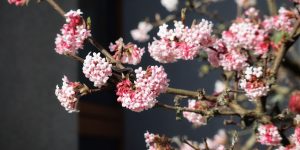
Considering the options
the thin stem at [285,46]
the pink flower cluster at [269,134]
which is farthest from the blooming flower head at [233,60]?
the pink flower cluster at [269,134]

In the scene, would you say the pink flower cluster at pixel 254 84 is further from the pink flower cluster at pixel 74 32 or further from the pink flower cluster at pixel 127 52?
the pink flower cluster at pixel 74 32

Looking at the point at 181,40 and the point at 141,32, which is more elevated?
the point at 141,32

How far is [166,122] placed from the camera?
522 centimetres

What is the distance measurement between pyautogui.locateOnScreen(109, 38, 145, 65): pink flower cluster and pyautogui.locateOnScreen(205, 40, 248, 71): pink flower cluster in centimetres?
31

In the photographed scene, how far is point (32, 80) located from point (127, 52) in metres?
2.90

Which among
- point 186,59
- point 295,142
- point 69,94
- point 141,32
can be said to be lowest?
point 295,142

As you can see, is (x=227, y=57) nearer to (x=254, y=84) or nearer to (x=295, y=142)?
(x=254, y=84)

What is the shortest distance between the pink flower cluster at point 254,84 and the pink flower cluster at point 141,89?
280 millimetres

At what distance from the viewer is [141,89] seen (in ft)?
5.12

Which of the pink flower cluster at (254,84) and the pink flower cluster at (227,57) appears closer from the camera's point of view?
the pink flower cluster at (254,84)

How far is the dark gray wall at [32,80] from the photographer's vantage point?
14.3 ft

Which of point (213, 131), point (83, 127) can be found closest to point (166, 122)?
point (213, 131)

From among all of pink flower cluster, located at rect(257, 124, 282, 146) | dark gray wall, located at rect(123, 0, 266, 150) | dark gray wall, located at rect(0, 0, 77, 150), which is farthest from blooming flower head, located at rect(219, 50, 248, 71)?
dark gray wall, located at rect(123, 0, 266, 150)

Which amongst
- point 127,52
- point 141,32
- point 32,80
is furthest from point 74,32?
point 32,80
